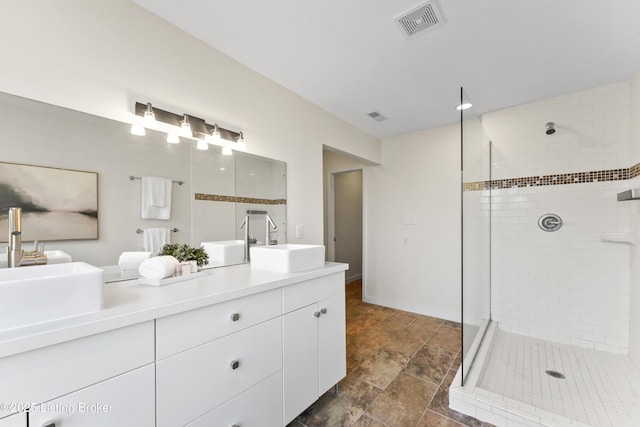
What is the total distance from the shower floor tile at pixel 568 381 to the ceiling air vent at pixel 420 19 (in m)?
2.38

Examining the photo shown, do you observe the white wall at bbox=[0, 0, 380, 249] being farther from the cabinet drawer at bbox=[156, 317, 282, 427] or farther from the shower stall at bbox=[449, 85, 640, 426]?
the shower stall at bbox=[449, 85, 640, 426]

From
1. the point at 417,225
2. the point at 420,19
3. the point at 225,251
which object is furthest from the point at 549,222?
the point at 225,251

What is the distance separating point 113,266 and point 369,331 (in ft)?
8.07

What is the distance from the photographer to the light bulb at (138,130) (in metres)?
1.41

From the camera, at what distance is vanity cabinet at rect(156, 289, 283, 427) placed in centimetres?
100

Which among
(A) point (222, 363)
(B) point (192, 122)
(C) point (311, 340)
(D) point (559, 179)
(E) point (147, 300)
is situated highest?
(B) point (192, 122)

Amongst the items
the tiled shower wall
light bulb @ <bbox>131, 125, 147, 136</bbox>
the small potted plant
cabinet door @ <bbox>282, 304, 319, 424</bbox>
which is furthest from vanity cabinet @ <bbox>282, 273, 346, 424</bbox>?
the tiled shower wall

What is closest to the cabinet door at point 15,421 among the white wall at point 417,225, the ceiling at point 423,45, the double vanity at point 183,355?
the double vanity at point 183,355

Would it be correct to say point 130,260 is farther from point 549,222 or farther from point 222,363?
point 549,222

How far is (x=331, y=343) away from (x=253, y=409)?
0.64 m

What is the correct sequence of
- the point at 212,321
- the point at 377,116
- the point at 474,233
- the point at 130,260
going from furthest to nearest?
the point at 377,116
the point at 474,233
the point at 130,260
the point at 212,321

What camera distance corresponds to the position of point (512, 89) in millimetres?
2326

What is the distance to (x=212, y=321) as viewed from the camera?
112 cm

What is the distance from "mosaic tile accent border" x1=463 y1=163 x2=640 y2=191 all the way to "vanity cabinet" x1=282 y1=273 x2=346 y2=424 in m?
1.26
